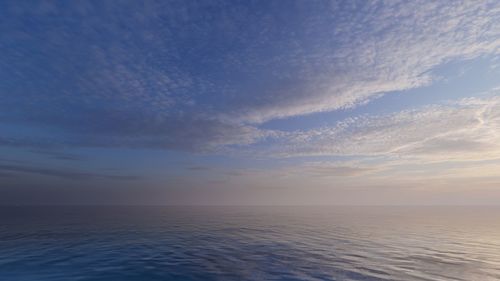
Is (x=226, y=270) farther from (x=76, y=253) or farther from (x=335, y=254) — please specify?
(x=76, y=253)

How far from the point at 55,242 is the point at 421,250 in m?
65.7

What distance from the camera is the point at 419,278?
29234 mm

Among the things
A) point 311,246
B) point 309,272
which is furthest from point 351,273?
point 311,246

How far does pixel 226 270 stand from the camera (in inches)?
1239

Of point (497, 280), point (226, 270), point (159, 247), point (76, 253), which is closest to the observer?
point (497, 280)

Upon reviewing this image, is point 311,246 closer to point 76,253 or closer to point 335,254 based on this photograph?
point 335,254

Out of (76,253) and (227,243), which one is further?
(227,243)

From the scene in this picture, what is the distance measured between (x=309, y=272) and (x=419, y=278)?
11.8 m

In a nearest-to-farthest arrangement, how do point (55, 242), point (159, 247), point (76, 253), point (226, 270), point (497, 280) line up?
point (497, 280) < point (226, 270) < point (76, 253) < point (159, 247) < point (55, 242)

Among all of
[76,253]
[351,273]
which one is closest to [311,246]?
[351,273]

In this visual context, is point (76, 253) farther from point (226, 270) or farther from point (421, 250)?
point (421, 250)

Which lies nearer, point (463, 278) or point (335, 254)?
point (463, 278)

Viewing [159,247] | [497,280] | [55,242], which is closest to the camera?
[497,280]

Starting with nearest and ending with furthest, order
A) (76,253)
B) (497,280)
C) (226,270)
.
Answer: (497,280) < (226,270) < (76,253)
